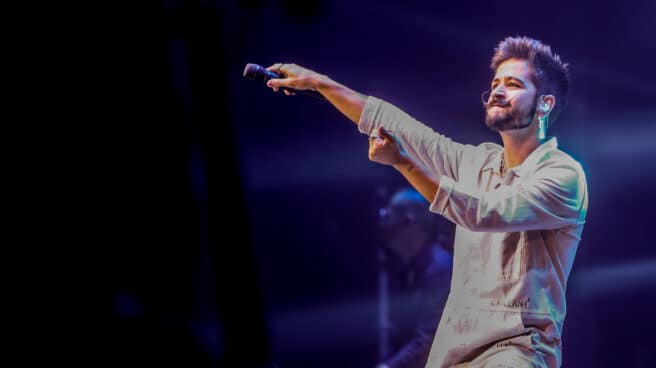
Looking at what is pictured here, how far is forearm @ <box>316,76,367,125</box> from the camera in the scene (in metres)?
3.03

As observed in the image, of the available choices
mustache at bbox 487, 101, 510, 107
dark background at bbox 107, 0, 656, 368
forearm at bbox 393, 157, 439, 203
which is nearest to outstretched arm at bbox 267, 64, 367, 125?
dark background at bbox 107, 0, 656, 368

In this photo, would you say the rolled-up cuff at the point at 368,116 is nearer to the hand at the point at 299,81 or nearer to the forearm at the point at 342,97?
the forearm at the point at 342,97

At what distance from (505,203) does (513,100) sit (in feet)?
1.81

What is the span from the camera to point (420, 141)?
9.99 feet

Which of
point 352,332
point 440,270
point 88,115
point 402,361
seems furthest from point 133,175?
point 352,332

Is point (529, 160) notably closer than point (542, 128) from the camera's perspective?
Yes

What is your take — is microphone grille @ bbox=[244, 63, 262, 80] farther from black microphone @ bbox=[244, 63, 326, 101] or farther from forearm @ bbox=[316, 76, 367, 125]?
forearm @ bbox=[316, 76, 367, 125]

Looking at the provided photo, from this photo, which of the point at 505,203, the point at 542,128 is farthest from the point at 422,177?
the point at 542,128

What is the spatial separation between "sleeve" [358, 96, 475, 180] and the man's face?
0.72ft

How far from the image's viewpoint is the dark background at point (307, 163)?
167cm

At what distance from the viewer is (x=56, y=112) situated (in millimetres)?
1750

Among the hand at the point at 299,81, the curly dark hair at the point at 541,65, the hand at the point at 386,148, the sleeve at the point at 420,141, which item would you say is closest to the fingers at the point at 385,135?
the hand at the point at 386,148

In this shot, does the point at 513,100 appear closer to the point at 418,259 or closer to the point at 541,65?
the point at 541,65

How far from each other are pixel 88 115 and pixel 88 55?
0.18 metres
